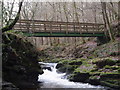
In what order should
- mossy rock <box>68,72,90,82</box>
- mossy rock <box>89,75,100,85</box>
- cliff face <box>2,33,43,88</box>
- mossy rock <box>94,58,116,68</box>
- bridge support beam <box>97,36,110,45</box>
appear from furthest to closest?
bridge support beam <box>97,36,110,45</box> < mossy rock <box>68,72,90,82</box> < mossy rock <box>94,58,116,68</box> < mossy rock <box>89,75,100,85</box> < cliff face <box>2,33,43,88</box>

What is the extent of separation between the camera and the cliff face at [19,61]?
9.21 m

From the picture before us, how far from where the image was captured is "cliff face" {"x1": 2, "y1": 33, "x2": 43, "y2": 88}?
30.2ft

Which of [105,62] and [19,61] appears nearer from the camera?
[19,61]

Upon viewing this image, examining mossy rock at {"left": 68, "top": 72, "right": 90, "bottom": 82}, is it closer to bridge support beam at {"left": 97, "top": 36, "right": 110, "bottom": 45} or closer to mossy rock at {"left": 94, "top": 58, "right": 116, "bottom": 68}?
mossy rock at {"left": 94, "top": 58, "right": 116, "bottom": 68}

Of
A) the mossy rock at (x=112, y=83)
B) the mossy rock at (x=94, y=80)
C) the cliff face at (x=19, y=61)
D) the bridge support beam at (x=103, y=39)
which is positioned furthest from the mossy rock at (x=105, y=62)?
the bridge support beam at (x=103, y=39)

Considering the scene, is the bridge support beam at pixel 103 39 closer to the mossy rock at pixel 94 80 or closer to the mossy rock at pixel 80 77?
the mossy rock at pixel 80 77

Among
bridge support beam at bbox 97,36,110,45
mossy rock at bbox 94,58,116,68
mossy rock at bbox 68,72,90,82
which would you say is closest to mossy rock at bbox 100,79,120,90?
mossy rock at bbox 68,72,90,82

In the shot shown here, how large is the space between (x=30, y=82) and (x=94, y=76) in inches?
167

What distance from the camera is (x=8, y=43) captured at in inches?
377

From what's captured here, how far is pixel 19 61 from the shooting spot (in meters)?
9.95

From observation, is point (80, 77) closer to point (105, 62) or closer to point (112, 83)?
point (105, 62)

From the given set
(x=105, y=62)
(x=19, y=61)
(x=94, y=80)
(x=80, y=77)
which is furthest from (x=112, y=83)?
(x=19, y=61)

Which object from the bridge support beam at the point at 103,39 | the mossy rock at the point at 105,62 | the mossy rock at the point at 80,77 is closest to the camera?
the mossy rock at the point at 105,62

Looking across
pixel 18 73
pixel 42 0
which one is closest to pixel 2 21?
pixel 18 73
